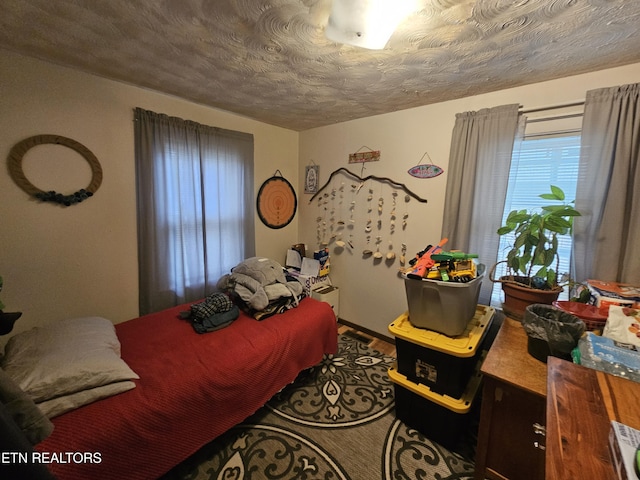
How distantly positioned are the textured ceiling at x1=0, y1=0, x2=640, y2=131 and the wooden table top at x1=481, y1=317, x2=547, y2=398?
1.53 meters

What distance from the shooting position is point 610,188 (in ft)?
4.99

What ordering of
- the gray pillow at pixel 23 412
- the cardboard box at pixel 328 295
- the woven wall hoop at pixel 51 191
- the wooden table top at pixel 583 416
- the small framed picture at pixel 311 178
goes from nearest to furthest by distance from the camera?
the wooden table top at pixel 583 416 → the gray pillow at pixel 23 412 → the woven wall hoop at pixel 51 191 → the cardboard box at pixel 328 295 → the small framed picture at pixel 311 178

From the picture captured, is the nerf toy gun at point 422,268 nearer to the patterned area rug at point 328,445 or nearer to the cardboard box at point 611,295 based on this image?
the cardboard box at point 611,295

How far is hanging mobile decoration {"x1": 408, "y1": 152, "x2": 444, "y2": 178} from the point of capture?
2227mm

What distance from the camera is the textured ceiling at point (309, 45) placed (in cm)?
114

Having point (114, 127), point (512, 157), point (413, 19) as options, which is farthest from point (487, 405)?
point (114, 127)

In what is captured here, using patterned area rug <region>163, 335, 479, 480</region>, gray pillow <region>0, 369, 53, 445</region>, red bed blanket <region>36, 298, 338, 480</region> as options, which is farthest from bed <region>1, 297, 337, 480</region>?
gray pillow <region>0, 369, 53, 445</region>

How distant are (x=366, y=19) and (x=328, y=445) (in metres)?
2.22

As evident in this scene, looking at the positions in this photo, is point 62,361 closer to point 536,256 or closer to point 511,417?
point 511,417

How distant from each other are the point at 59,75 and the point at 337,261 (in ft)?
8.88

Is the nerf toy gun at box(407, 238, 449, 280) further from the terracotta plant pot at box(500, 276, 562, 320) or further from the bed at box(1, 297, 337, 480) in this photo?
the bed at box(1, 297, 337, 480)

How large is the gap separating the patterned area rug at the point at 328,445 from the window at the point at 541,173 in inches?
52.1

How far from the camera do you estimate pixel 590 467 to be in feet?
1.82

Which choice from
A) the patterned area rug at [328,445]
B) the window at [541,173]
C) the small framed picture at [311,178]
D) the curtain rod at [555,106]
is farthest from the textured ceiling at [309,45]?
the patterned area rug at [328,445]
